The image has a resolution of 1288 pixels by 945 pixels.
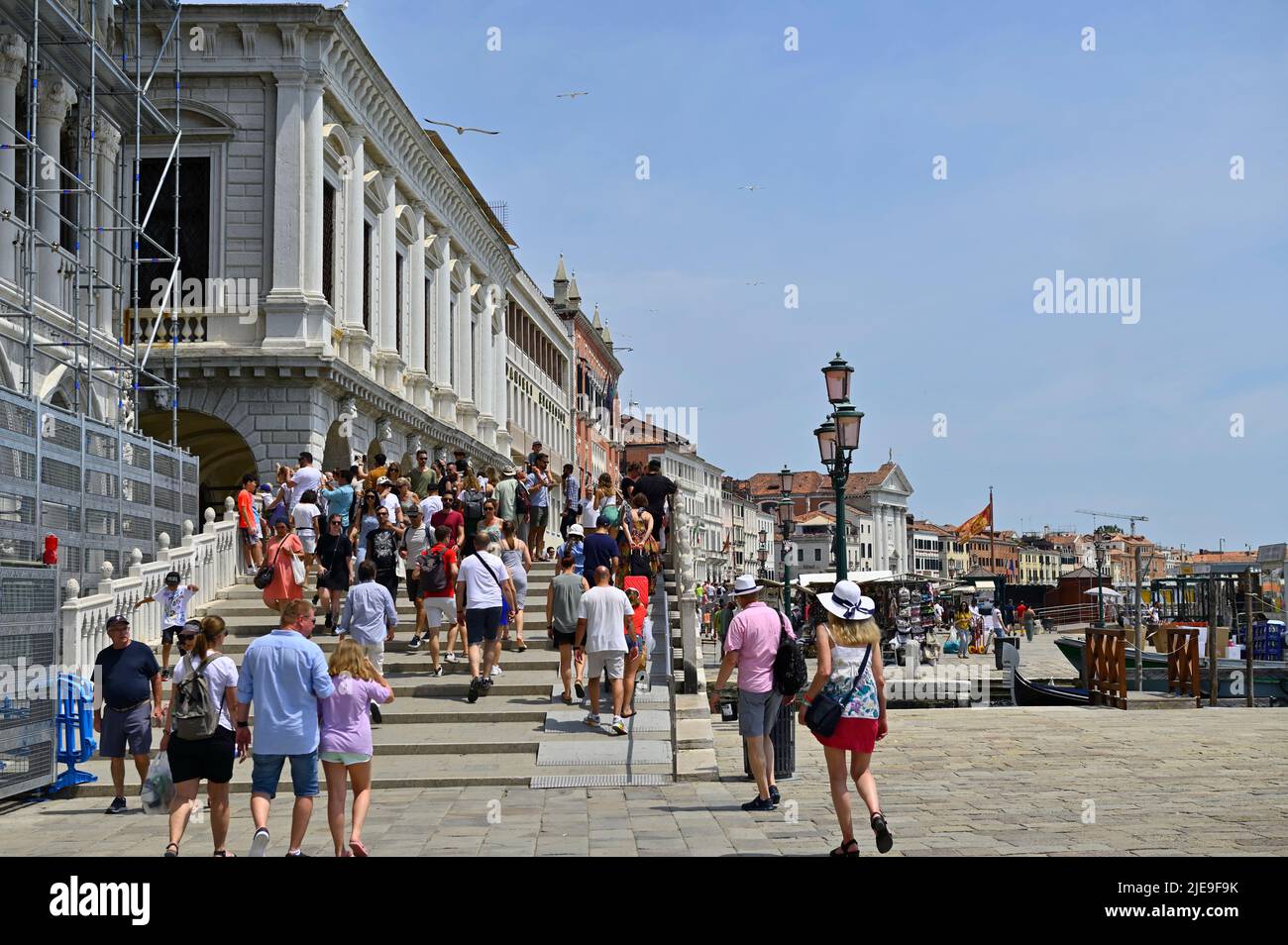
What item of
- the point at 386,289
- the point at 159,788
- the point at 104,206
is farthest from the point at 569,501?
the point at 159,788

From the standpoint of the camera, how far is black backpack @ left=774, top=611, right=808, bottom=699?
11.5 metres

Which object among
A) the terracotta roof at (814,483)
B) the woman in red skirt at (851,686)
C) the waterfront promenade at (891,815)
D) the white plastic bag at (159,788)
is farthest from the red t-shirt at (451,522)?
the terracotta roof at (814,483)

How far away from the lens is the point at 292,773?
892 centimetres

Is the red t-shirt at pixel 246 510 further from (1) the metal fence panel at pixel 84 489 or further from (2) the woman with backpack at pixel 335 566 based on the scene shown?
(2) the woman with backpack at pixel 335 566

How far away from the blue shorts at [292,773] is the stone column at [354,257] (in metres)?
23.4

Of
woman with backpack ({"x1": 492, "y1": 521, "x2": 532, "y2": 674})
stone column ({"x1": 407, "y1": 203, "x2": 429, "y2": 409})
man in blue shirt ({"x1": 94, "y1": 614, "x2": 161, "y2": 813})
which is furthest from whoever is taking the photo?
stone column ({"x1": 407, "y1": 203, "x2": 429, "y2": 409})

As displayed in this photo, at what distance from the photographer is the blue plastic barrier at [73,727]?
12898mm

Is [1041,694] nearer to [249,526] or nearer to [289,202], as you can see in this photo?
[249,526]

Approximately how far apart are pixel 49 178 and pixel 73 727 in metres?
14.1

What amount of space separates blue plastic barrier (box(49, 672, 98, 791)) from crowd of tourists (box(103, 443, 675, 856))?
→ 1.33 ft

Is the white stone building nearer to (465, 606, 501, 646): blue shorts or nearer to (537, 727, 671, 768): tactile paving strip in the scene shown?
(465, 606, 501, 646): blue shorts

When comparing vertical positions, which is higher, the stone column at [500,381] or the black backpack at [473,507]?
the stone column at [500,381]

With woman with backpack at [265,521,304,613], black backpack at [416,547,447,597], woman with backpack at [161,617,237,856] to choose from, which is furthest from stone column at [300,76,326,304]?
woman with backpack at [161,617,237,856]
